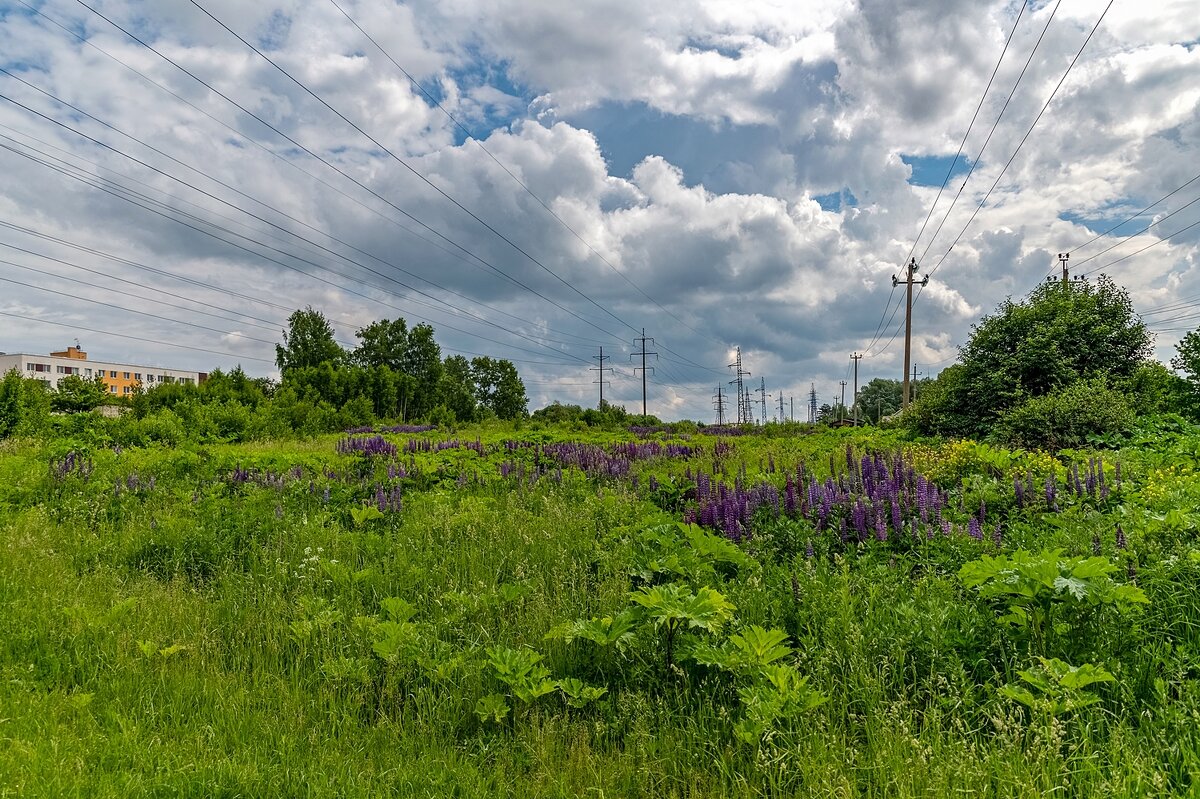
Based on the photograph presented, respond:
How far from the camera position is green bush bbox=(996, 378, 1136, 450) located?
13.3 meters

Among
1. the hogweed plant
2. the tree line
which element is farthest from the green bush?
the tree line

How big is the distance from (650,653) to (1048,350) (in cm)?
1848

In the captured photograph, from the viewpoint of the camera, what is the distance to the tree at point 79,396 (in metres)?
39.1

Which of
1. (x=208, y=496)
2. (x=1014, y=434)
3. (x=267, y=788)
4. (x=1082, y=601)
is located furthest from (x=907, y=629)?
(x=1014, y=434)

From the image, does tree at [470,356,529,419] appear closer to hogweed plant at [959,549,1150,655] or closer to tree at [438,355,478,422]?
tree at [438,355,478,422]

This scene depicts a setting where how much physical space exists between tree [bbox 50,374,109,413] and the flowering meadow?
43111mm

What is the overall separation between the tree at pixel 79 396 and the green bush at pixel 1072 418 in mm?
48430

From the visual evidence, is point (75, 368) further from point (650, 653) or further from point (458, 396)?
point (650, 653)

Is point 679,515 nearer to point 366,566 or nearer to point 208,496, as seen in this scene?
point 366,566

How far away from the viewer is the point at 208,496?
28.9 ft

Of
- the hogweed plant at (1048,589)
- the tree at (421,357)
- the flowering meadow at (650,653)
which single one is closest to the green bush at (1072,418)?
the flowering meadow at (650,653)

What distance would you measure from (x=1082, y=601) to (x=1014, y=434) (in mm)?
13759

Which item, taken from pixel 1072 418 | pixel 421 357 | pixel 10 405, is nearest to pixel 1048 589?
pixel 1072 418

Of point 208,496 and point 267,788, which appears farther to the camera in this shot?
point 208,496
